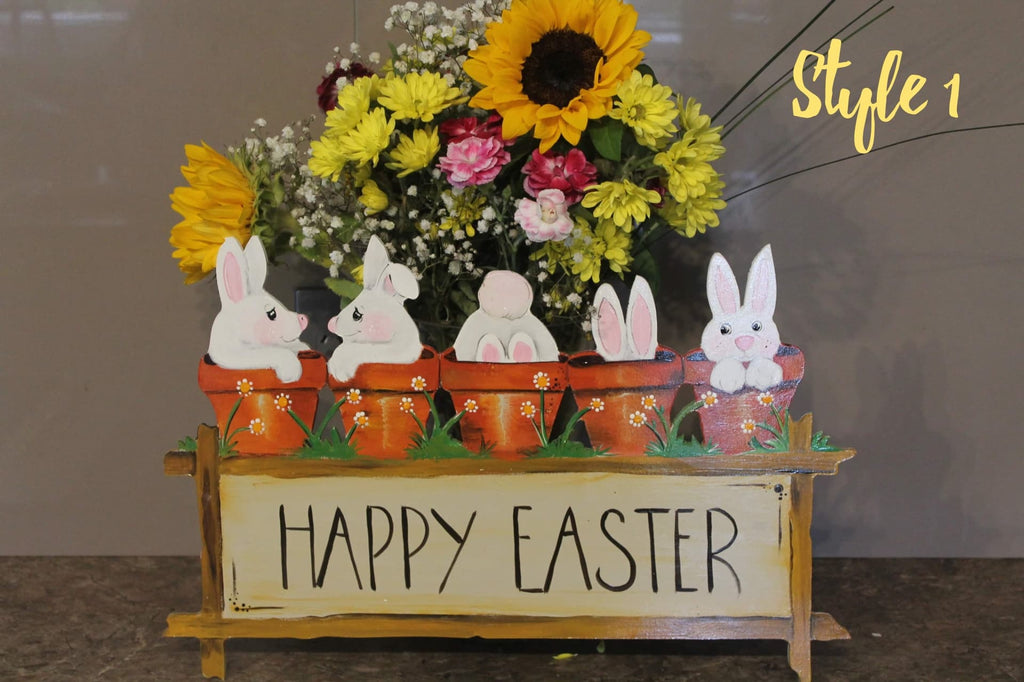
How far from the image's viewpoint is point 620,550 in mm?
860

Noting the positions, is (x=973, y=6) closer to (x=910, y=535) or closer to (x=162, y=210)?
(x=910, y=535)

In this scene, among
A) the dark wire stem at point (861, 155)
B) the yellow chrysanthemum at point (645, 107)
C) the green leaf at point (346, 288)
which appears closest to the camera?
the yellow chrysanthemum at point (645, 107)

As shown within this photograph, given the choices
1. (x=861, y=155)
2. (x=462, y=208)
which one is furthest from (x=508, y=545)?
(x=861, y=155)

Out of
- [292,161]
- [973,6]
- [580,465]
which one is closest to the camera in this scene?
[580,465]

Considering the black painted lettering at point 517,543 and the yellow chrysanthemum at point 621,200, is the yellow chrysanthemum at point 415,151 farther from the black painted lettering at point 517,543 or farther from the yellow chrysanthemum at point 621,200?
the black painted lettering at point 517,543

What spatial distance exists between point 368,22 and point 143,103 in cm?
31

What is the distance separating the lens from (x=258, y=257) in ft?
2.85

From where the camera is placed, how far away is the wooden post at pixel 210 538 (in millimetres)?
862

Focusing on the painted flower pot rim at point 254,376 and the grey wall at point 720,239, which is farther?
the grey wall at point 720,239

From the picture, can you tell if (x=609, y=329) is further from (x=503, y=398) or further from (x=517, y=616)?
(x=517, y=616)

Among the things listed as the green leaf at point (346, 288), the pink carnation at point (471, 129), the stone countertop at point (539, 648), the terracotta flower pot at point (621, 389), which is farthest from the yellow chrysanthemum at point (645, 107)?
the stone countertop at point (539, 648)

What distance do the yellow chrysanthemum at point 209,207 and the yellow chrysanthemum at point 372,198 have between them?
0.43 ft

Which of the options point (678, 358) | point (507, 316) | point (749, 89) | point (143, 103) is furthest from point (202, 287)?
point (749, 89)

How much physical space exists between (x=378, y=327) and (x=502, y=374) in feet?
0.43
